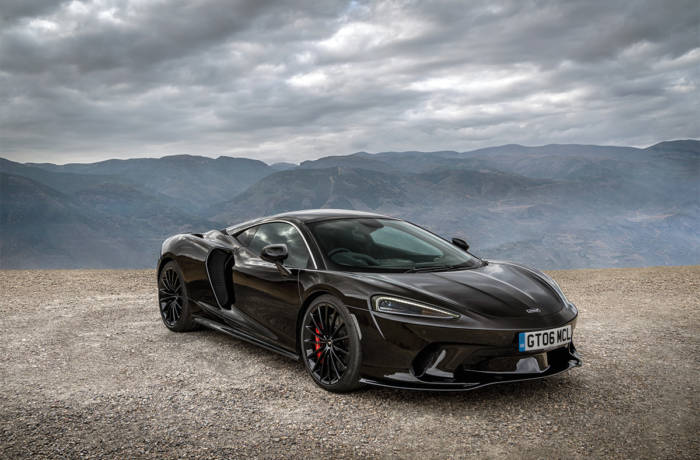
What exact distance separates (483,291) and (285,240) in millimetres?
1838

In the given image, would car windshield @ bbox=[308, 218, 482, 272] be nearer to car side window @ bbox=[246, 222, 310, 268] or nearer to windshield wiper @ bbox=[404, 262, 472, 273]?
windshield wiper @ bbox=[404, 262, 472, 273]

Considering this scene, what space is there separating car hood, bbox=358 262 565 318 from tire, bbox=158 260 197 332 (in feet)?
9.06

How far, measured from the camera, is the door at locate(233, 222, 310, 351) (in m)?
4.45

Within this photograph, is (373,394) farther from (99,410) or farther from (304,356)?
(99,410)

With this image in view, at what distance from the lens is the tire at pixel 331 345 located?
152 inches

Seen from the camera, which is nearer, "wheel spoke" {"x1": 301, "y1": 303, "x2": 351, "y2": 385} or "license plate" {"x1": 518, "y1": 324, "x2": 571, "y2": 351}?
"license plate" {"x1": 518, "y1": 324, "x2": 571, "y2": 351}

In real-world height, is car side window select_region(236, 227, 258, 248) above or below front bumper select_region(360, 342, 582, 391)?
above

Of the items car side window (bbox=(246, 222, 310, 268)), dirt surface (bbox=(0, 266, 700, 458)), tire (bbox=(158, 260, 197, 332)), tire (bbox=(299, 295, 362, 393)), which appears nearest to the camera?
dirt surface (bbox=(0, 266, 700, 458))

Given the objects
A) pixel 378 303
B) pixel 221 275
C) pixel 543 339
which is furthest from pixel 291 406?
pixel 221 275

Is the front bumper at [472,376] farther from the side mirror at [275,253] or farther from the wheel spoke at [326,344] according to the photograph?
the side mirror at [275,253]

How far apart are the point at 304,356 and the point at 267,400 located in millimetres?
457

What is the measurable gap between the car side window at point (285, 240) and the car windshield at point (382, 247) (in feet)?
0.51

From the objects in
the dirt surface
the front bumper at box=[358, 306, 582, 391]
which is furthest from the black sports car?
the dirt surface

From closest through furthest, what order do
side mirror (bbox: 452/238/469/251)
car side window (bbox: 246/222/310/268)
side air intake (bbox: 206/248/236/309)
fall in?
car side window (bbox: 246/222/310/268) → side air intake (bbox: 206/248/236/309) → side mirror (bbox: 452/238/469/251)
